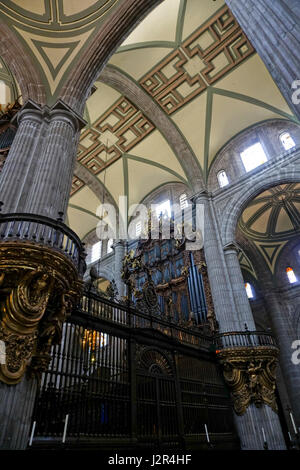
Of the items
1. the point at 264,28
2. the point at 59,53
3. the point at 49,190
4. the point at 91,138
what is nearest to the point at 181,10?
the point at 59,53

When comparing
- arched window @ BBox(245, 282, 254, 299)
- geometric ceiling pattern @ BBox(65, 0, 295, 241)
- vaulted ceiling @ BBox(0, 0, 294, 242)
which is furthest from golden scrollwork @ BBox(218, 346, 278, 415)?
arched window @ BBox(245, 282, 254, 299)

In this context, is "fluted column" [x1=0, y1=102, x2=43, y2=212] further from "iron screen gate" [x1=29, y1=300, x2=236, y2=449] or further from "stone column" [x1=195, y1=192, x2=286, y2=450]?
"stone column" [x1=195, y1=192, x2=286, y2=450]

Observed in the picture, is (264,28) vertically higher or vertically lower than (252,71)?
lower

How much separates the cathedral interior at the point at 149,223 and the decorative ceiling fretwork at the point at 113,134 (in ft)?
0.27

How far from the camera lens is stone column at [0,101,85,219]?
6.38 m

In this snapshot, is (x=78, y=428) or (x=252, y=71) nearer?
(x=78, y=428)

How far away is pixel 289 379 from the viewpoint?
48.0ft

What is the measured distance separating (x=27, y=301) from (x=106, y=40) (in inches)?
370

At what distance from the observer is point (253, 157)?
14180 mm

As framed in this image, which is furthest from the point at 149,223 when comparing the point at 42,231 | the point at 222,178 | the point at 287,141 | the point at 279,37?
the point at 279,37

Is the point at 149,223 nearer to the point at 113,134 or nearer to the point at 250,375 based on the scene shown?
the point at 113,134

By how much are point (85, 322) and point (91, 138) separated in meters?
12.5

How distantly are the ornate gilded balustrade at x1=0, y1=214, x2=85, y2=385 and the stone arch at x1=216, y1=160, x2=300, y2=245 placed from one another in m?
9.30
